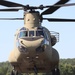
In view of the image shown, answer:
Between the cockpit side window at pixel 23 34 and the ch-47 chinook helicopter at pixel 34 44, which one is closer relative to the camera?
the ch-47 chinook helicopter at pixel 34 44

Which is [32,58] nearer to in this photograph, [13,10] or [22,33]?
[22,33]

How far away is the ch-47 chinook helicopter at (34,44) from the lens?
1997 centimetres

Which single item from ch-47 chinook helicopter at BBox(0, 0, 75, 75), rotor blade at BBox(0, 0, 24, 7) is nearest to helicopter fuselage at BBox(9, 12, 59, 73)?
ch-47 chinook helicopter at BBox(0, 0, 75, 75)

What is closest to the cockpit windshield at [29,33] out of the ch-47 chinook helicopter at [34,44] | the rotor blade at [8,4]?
the ch-47 chinook helicopter at [34,44]

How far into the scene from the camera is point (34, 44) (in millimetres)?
19750

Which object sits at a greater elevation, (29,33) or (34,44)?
(29,33)

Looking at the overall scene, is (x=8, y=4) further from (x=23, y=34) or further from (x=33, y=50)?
(x=33, y=50)

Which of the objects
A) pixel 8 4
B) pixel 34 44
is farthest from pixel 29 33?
pixel 8 4

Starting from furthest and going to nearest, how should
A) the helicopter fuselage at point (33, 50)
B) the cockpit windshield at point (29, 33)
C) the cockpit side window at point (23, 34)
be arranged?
the cockpit side window at point (23, 34)
the cockpit windshield at point (29, 33)
the helicopter fuselage at point (33, 50)

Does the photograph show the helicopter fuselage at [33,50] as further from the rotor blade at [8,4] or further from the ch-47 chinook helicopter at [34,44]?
the rotor blade at [8,4]

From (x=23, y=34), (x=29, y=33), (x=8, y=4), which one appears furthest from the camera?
(x=8, y=4)

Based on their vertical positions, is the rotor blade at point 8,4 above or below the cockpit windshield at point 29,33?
above

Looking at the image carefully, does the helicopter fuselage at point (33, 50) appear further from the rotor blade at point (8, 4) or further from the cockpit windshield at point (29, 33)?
the rotor blade at point (8, 4)

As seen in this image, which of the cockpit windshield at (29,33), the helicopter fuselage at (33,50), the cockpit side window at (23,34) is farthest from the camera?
the cockpit side window at (23,34)
